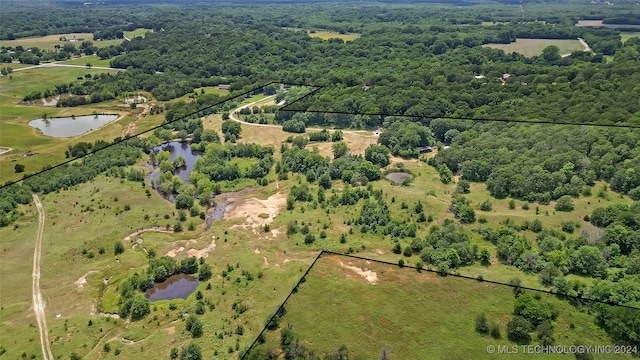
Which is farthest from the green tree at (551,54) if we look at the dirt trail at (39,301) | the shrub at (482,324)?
the shrub at (482,324)

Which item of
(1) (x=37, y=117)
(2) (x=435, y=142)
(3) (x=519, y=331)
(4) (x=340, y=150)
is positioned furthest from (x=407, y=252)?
(1) (x=37, y=117)

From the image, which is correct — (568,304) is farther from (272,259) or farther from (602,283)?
(272,259)

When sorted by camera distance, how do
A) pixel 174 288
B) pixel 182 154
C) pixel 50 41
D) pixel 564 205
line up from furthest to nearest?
pixel 50 41
pixel 182 154
pixel 564 205
pixel 174 288

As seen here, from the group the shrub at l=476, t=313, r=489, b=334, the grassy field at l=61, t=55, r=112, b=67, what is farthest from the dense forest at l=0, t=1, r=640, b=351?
the grassy field at l=61, t=55, r=112, b=67

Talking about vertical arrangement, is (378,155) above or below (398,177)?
above

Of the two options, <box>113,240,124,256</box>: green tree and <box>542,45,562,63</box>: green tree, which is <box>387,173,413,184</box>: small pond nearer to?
<box>113,240,124,256</box>: green tree

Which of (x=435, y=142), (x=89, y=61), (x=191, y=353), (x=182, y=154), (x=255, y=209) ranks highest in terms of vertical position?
(x=89, y=61)

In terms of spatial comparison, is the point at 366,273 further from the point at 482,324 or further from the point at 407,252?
the point at 407,252
